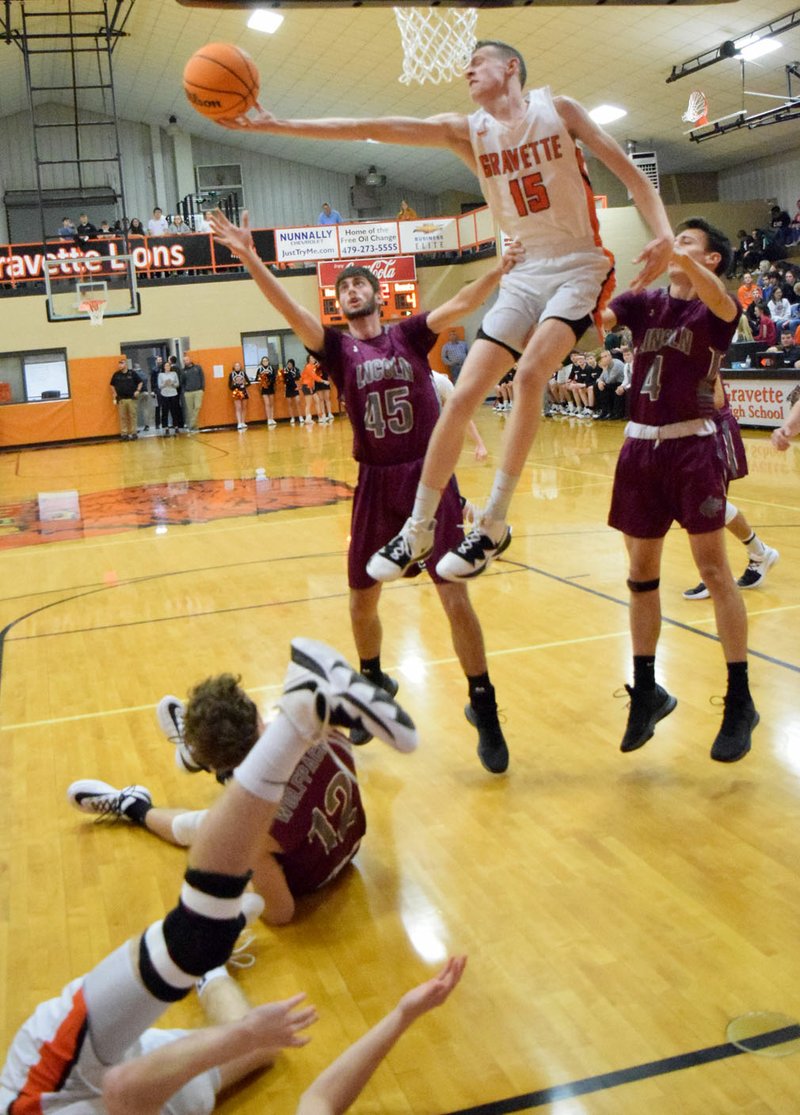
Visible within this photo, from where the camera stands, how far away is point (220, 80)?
13.1 feet

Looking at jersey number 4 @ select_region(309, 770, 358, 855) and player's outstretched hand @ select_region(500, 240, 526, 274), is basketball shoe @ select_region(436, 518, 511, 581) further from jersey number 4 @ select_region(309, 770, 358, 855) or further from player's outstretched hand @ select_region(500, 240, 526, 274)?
player's outstretched hand @ select_region(500, 240, 526, 274)

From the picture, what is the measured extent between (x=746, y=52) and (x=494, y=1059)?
21.7 meters

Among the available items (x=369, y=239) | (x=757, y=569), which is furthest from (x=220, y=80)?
(x=369, y=239)

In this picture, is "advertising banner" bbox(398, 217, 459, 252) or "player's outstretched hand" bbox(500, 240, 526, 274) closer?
"player's outstretched hand" bbox(500, 240, 526, 274)

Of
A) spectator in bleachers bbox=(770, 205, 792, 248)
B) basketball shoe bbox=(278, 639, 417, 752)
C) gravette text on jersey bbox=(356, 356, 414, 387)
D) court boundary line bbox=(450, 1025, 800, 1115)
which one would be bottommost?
court boundary line bbox=(450, 1025, 800, 1115)

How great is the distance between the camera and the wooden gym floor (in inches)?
117

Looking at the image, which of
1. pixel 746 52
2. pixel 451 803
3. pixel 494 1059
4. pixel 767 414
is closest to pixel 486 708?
pixel 451 803

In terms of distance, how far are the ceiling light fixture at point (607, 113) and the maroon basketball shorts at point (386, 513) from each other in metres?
22.3

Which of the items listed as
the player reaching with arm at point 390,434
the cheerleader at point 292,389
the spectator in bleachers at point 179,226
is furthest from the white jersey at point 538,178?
the spectator in bleachers at point 179,226

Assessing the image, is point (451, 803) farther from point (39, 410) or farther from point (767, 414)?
point (39, 410)

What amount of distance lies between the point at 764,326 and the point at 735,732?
51.6 feet

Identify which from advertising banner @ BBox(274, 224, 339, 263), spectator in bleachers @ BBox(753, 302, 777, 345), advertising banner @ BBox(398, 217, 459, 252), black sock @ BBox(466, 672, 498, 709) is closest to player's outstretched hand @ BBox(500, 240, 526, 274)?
black sock @ BBox(466, 672, 498, 709)

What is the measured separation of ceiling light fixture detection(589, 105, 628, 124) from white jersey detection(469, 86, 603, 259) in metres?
22.5

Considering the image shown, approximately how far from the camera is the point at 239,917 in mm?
2520
